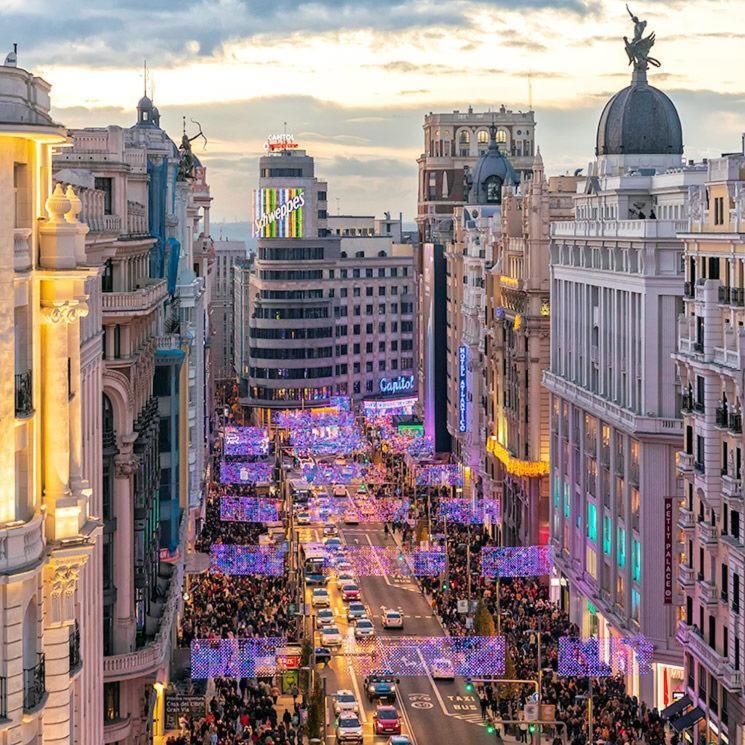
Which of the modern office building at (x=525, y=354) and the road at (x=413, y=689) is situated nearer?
the road at (x=413, y=689)

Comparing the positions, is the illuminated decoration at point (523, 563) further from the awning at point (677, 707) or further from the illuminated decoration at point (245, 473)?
the illuminated decoration at point (245, 473)

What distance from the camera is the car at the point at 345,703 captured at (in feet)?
253

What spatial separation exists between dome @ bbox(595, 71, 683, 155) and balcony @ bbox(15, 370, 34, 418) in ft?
246

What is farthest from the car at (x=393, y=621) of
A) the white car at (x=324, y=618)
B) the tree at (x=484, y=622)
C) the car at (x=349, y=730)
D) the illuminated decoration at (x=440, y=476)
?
the illuminated decoration at (x=440, y=476)

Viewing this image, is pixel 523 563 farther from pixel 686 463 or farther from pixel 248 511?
pixel 686 463

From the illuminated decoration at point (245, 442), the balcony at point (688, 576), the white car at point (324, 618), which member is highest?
the balcony at point (688, 576)

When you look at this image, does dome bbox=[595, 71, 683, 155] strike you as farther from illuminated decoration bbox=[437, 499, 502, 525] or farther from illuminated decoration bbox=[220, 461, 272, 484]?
illuminated decoration bbox=[220, 461, 272, 484]

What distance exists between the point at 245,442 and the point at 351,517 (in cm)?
3248

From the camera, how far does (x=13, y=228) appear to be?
28.0 m

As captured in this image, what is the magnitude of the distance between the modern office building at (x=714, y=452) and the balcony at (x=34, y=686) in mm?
39011

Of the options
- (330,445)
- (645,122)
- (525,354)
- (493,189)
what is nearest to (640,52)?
(645,122)

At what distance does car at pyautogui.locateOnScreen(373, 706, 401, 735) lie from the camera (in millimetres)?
74312

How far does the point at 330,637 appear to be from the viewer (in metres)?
92.8

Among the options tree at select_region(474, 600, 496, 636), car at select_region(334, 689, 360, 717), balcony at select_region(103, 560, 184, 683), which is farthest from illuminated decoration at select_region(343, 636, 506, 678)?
balcony at select_region(103, 560, 184, 683)
